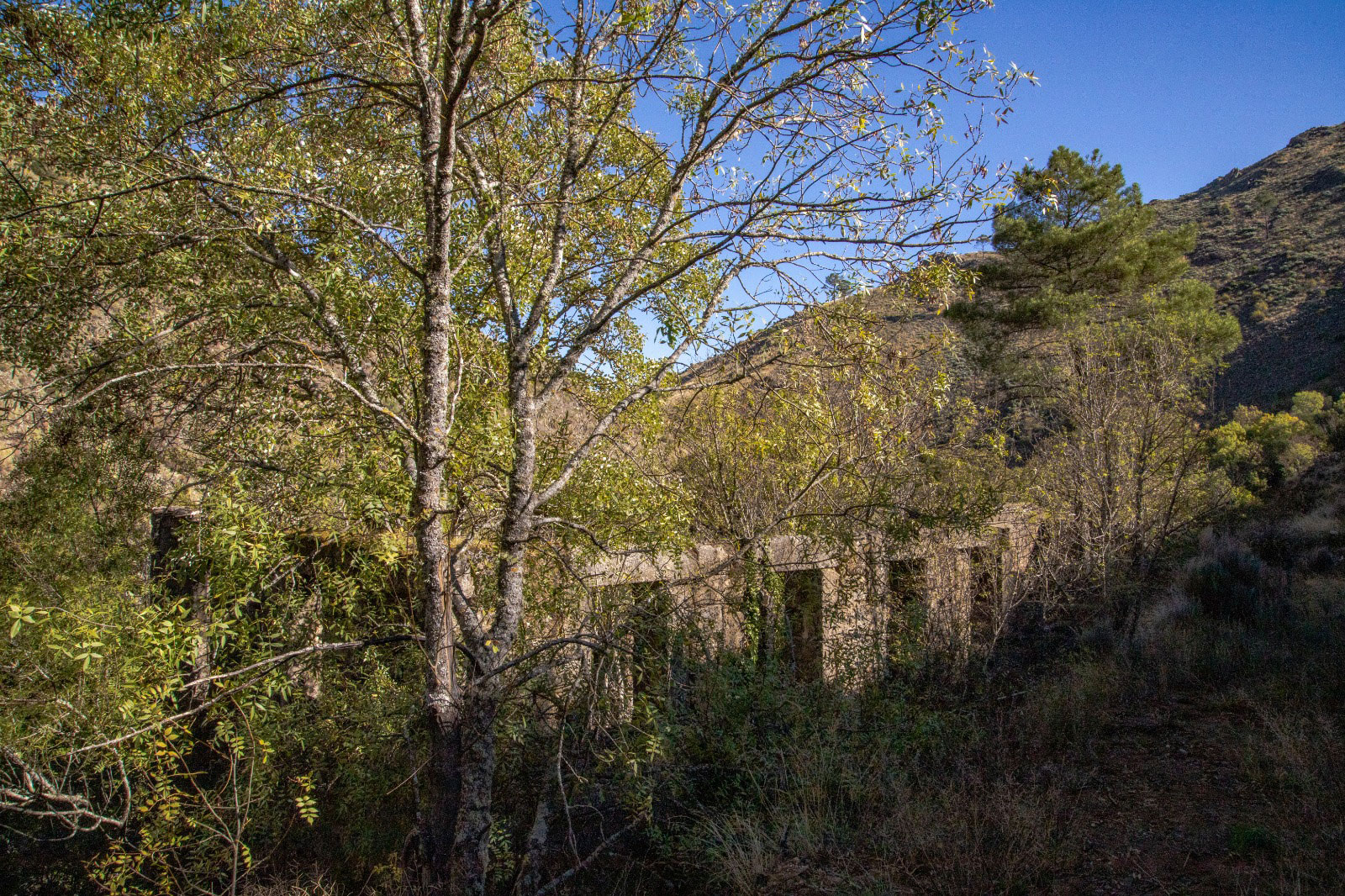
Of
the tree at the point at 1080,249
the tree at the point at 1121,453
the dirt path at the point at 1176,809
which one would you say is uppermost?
the tree at the point at 1080,249

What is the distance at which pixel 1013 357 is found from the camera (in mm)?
18844

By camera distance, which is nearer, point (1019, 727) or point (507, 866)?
point (507, 866)

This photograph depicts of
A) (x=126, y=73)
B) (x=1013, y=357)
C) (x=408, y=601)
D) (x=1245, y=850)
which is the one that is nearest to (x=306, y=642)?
(x=408, y=601)

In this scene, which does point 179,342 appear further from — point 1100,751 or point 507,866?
point 1100,751

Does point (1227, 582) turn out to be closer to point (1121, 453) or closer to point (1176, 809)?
point (1121, 453)

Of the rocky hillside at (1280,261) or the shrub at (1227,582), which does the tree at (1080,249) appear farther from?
the shrub at (1227,582)

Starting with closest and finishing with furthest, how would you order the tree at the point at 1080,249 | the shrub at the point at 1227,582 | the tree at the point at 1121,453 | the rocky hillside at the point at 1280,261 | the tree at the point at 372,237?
the tree at the point at 372,237, the shrub at the point at 1227,582, the tree at the point at 1121,453, the tree at the point at 1080,249, the rocky hillside at the point at 1280,261

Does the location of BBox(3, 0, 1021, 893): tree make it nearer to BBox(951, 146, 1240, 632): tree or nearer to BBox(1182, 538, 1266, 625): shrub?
BBox(951, 146, 1240, 632): tree

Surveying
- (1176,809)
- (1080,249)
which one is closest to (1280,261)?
(1080,249)

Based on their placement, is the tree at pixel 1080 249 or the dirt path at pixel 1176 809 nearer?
the dirt path at pixel 1176 809

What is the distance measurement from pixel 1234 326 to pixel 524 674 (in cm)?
2151

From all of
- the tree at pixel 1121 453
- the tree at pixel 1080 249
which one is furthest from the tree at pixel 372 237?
the tree at pixel 1080 249

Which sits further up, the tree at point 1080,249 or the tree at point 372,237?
the tree at point 1080,249

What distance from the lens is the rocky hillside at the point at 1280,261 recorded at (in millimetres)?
27875
